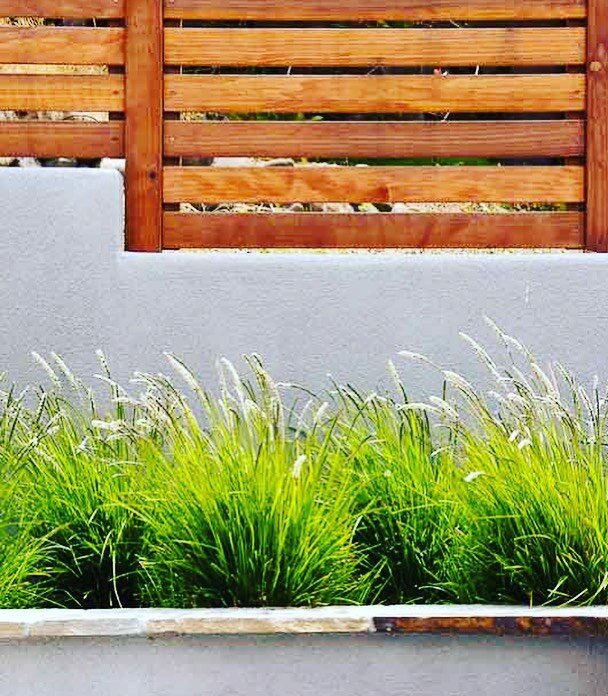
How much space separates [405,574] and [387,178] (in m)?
1.53

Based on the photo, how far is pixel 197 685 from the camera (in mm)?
3176

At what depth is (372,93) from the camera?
4547mm

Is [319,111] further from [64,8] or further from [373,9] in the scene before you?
[64,8]

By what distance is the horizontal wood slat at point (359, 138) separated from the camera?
4.52 m

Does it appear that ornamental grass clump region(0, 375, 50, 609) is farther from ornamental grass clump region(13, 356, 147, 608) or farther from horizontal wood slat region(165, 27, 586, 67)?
horizontal wood slat region(165, 27, 586, 67)

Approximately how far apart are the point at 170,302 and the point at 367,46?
1.16 metres

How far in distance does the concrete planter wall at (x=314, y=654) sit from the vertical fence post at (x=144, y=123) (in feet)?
5.57

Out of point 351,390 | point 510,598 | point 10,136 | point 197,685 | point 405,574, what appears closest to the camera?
point 197,685

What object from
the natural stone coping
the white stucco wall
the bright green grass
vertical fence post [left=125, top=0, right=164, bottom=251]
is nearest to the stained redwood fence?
vertical fence post [left=125, top=0, right=164, bottom=251]

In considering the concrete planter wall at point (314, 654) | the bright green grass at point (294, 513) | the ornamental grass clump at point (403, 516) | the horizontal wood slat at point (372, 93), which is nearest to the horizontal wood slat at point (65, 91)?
the horizontal wood slat at point (372, 93)

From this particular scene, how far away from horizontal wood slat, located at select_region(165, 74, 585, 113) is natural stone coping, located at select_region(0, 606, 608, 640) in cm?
205

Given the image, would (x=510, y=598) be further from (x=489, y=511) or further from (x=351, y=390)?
(x=351, y=390)

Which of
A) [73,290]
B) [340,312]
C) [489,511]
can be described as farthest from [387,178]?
[489,511]

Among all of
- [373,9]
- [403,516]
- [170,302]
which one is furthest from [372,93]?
[403,516]
